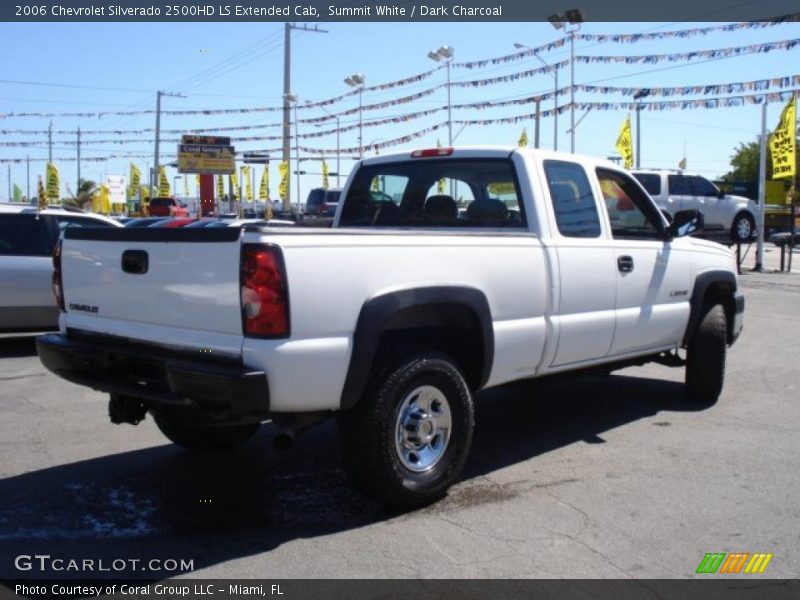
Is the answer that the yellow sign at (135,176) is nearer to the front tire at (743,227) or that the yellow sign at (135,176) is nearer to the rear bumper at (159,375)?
the front tire at (743,227)

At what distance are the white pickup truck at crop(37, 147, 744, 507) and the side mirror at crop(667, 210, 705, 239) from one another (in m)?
0.01

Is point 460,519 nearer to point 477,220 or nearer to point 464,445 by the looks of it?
point 464,445

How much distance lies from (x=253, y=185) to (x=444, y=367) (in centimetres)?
5016

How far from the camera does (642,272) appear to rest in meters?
6.13

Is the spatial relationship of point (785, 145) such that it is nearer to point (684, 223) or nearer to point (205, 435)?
→ point (684, 223)

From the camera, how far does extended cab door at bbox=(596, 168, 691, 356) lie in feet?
19.6

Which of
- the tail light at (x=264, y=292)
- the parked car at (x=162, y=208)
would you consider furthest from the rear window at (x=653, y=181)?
the parked car at (x=162, y=208)

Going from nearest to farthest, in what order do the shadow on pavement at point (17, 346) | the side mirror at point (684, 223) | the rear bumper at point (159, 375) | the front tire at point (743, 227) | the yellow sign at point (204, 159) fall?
1. the rear bumper at point (159, 375)
2. the side mirror at point (684, 223)
3. the shadow on pavement at point (17, 346)
4. the front tire at point (743, 227)
5. the yellow sign at point (204, 159)

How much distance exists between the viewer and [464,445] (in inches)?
188

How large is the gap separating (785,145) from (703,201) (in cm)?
252

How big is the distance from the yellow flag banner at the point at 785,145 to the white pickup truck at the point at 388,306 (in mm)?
17400

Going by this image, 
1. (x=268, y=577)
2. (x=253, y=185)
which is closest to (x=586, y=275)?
(x=268, y=577)

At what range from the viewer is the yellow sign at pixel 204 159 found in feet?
118

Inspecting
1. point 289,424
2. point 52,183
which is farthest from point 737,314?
point 52,183
